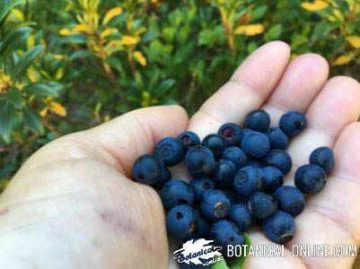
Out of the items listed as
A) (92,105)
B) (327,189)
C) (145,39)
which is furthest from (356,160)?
(92,105)

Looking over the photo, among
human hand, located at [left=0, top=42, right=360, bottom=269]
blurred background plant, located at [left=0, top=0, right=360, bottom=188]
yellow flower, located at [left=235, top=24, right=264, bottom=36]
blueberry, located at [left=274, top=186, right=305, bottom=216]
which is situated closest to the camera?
human hand, located at [left=0, top=42, right=360, bottom=269]

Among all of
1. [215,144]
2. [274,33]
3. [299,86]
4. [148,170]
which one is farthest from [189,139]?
[274,33]

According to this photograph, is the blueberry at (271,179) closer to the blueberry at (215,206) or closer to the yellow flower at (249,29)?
the blueberry at (215,206)

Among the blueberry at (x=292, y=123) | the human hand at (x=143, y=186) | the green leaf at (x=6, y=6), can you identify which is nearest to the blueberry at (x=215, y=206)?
the human hand at (x=143, y=186)

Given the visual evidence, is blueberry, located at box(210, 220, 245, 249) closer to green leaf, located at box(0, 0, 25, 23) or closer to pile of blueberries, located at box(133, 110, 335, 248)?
pile of blueberries, located at box(133, 110, 335, 248)

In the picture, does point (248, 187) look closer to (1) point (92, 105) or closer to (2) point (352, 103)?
(2) point (352, 103)

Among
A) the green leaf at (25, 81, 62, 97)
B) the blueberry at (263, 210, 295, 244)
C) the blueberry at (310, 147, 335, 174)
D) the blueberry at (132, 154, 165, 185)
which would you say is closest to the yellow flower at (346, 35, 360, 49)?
the blueberry at (310, 147, 335, 174)
